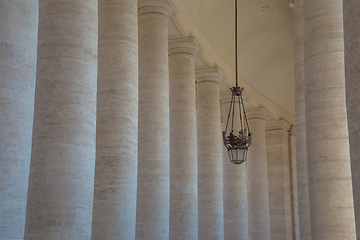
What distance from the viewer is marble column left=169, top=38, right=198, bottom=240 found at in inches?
1203

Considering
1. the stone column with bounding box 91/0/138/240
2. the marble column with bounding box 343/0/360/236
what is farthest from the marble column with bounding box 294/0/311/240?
the marble column with bounding box 343/0/360/236

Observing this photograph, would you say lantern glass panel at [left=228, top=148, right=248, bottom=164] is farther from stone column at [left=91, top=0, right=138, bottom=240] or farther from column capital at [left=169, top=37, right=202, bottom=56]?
column capital at [left=169, top=37, right=202, bottom=56]

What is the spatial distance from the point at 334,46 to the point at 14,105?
13150 mm

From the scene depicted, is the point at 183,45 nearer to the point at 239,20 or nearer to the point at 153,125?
the point at 153,125

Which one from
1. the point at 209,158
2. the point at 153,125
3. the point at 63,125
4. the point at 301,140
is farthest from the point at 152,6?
the point at 63,125

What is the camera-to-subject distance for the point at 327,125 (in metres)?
19.8

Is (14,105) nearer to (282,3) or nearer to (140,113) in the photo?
(140,113)

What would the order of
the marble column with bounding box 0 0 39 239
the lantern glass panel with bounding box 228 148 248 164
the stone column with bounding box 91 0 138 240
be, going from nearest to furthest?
the marble column with bounding box 0 0 39 239
the stone column with bounding box 91 0 138 240
the lantern glass panel with bounding box 228 148 248 164

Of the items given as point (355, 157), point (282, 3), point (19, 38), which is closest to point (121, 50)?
point (19, 38)

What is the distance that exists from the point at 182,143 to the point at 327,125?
14.0 meters

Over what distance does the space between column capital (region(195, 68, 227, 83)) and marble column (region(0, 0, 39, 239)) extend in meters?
26.7

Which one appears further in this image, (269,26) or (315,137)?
(269,26)

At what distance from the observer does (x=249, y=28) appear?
1860 inches

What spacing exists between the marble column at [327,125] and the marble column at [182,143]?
39.7ft
